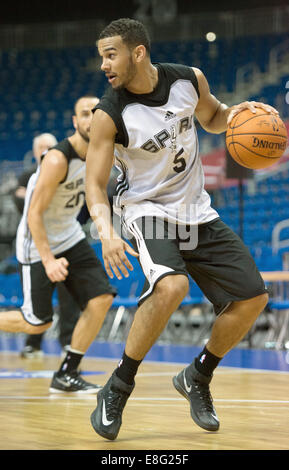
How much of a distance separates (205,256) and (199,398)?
2.18ft

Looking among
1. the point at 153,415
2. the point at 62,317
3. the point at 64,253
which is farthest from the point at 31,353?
the point at 153,415

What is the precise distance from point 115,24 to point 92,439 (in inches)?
71.3

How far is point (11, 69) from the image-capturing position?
19969 millimetres

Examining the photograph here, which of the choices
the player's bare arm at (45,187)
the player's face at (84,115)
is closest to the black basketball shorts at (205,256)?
the player's bare arm at (45,187)

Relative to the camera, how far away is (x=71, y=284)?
517cm

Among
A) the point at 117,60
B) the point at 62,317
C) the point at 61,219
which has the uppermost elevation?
the point at 117,60

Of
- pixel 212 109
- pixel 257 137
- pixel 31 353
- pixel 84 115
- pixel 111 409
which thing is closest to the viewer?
pixel 111 409

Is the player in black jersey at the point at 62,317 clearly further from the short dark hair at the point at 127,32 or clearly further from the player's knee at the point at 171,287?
the player's knee at the point at 171,287

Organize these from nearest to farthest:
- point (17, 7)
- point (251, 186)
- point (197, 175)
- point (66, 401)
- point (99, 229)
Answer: point (99, 229) → point (197, 175) → point (66, 401) → point (251, 186) → point (17, 7)

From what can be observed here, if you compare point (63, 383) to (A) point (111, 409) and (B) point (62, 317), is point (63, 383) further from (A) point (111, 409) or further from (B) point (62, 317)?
(B) point (62, 317)

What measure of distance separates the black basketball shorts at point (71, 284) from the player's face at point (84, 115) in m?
0.78

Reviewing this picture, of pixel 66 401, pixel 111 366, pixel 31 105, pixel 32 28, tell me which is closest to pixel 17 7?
pixel 32 28

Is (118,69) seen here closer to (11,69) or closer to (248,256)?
(248,256)

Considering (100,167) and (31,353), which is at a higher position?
(100,167)
